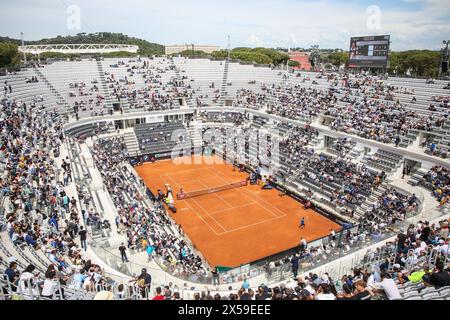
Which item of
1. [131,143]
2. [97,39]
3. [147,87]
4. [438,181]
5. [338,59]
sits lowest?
[131,143]

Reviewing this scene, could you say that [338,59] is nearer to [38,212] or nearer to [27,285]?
[38,212]

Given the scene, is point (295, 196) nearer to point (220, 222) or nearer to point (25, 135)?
point (220, 222)

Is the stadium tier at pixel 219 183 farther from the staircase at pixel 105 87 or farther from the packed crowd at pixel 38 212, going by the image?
the staircase at pixel 105 87

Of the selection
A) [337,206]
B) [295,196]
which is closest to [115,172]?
[295,196]

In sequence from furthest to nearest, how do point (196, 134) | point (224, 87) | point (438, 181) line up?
point (224, 87) < point (196, 134) < point (438, 181)

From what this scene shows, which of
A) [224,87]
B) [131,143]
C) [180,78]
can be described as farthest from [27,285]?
[180,78]

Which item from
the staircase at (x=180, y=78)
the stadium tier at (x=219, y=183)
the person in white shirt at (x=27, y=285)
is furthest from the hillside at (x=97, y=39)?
the person in white shirt at (x=27, y=285)
